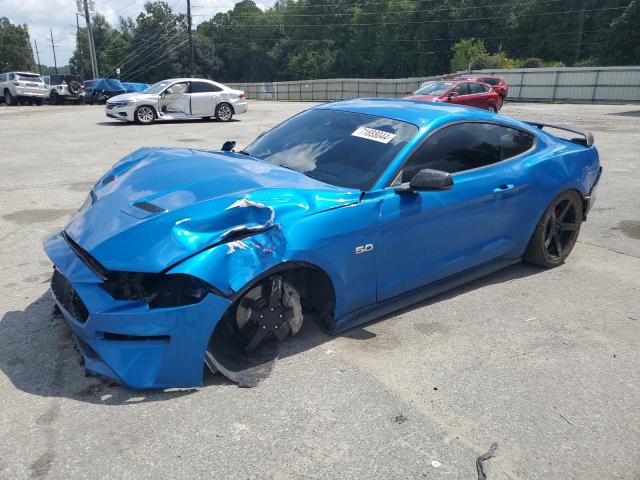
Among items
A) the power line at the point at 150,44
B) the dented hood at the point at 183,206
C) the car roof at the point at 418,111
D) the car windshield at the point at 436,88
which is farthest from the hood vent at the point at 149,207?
the power line at the point at 150,44

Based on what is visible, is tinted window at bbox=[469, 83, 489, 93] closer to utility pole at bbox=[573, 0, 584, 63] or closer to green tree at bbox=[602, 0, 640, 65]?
green tree at bbox=[602, 0, 640, 65]

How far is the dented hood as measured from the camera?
2.63 metres

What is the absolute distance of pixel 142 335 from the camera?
8.32 feet

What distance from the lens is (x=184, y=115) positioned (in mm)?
17031

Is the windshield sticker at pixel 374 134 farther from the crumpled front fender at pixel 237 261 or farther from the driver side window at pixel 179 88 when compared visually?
the driver side window at pixel 179 88

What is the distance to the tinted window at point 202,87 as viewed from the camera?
17.0 meters

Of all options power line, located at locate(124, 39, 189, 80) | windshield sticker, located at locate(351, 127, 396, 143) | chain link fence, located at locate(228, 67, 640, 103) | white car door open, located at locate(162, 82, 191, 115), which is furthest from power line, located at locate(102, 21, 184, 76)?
windshield sticker, located at locate(351, 127, 396, 143)

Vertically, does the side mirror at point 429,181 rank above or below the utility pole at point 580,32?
below

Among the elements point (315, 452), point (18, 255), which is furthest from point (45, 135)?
point (315, 452)

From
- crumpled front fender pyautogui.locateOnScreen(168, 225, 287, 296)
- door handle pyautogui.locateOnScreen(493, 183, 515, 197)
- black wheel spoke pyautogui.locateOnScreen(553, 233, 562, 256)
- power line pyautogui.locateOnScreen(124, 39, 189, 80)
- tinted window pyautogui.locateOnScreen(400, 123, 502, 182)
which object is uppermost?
power line pyautogui.locateOnScreen(124, 39, 189, 80)

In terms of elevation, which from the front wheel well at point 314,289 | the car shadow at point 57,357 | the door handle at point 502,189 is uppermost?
the door handle at point 502,189

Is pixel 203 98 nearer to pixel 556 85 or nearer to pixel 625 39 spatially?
pixel 556 85

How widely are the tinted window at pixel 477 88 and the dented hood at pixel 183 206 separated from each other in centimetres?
1676

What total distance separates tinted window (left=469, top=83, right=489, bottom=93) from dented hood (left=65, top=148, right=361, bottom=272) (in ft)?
55.0
